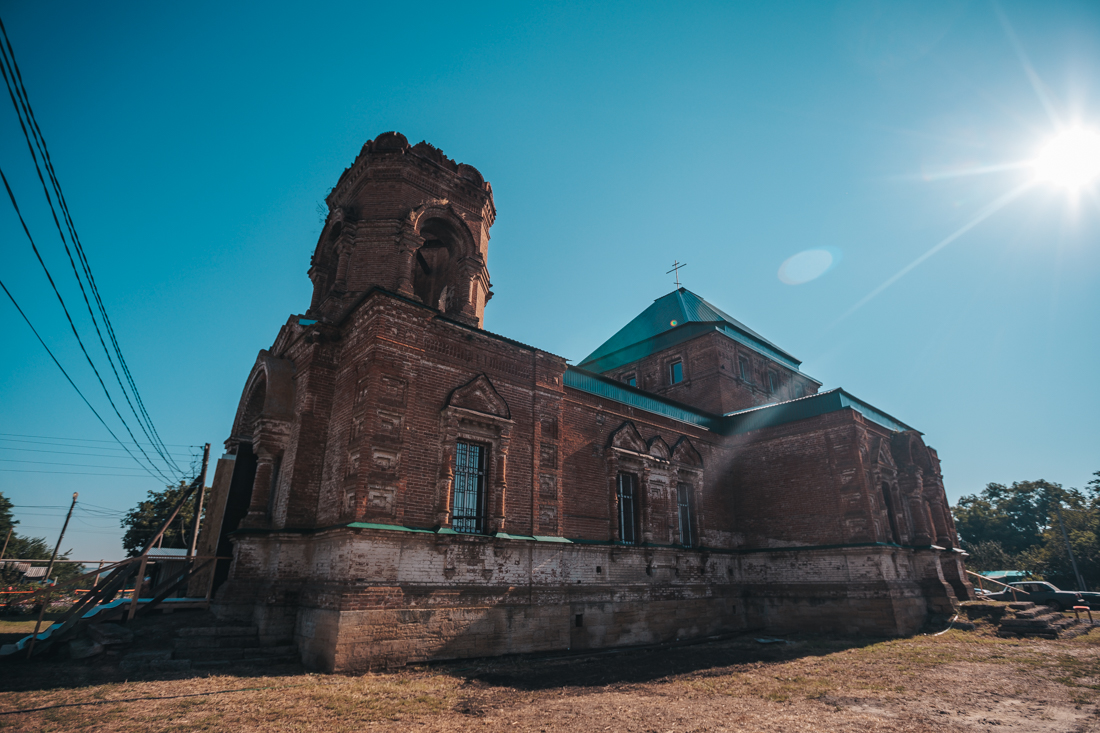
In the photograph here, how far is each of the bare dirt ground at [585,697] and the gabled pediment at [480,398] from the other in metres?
5.14

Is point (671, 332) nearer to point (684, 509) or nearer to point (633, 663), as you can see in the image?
point (684, 509)

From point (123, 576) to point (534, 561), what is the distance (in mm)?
9190

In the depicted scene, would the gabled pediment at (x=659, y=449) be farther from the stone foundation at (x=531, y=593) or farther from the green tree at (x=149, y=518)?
the green tree at (x=149, y=518)

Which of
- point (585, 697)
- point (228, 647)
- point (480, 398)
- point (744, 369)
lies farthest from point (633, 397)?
point (228, 647)


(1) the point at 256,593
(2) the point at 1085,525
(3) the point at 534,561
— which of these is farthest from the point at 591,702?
(2) the point at 1085,525

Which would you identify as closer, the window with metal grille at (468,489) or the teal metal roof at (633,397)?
the window with metal grille at (468,489)

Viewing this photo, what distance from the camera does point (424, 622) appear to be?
10.2 metres

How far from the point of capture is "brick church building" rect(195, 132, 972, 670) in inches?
421

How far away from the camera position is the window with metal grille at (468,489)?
11844 millimetres

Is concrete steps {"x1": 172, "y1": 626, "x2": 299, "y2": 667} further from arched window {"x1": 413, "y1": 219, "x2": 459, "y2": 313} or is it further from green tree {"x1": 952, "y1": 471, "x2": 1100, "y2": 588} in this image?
green tree {"x1": 952, "y1": 471, "x2": 1100, "y2": 588}

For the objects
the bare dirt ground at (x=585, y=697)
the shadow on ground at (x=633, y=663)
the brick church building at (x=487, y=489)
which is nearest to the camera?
the bare dirt ground at (x=585, y=697)

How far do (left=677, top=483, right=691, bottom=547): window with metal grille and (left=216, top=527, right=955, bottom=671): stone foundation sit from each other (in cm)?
66

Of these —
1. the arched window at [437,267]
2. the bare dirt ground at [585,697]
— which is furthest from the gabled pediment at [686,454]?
the arched window at [437,267]

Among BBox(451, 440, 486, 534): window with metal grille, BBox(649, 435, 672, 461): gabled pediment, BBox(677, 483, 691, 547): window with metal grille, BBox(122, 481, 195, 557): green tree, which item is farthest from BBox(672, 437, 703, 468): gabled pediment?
BBox(122, 481, 195, 557): green tree
